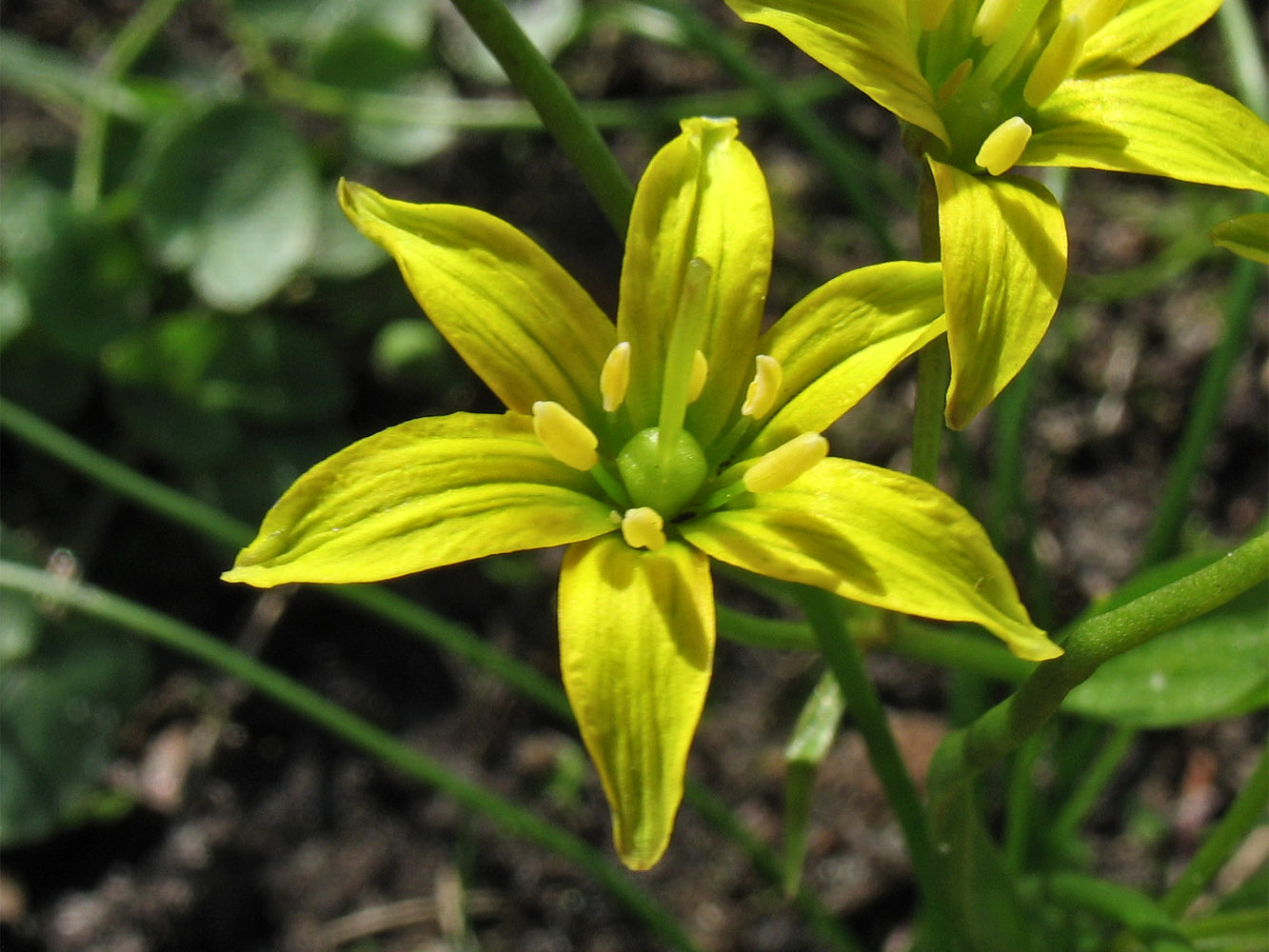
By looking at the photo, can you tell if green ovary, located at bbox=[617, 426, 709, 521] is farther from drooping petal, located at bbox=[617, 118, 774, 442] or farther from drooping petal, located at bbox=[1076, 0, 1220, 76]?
drooping petal, located at bbox=[1076, 0, 1220, 76]

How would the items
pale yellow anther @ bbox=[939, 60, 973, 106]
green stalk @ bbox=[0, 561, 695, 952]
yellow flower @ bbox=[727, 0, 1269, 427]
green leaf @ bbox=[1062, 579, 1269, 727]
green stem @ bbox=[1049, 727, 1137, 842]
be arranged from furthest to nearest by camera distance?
1. green stem @ bbox=[1049, 727, 1137, 842]
2. green stalk @ bbox=[0, 561, 695, 952]
3. green leaf @ bbox=[1062, 579, 1269, 727]
4. pale yellow anther @ bbox=[939, 60, 973, 106]
5. yellow flower @ bbox=[727, 0, 1269, 427]

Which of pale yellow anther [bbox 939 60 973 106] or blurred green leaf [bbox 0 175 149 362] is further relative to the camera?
blurred green leaf [bbox 0 175 149 362]

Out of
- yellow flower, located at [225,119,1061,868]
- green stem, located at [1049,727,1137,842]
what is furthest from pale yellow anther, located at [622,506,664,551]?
green stem, located at [1049,727,1137,842]

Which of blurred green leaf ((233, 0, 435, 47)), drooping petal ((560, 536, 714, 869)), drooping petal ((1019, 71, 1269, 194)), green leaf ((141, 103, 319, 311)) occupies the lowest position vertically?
green leaf ((141, 103, 319, 311))

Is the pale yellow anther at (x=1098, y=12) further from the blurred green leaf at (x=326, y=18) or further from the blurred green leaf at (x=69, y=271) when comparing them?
the blurred green leaf at (x=69, y=271)

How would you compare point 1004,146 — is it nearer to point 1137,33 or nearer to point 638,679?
point 1137,33

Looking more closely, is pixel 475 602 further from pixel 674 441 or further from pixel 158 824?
pixel 674 441

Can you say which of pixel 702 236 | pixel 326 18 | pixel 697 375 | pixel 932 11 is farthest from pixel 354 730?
pixel 326 18

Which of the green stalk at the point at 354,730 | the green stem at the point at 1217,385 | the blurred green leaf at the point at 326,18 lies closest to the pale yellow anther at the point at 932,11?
the green stem at the point at 1217,385

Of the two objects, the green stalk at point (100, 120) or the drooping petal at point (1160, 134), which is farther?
the green stalk at point (100, 120)
